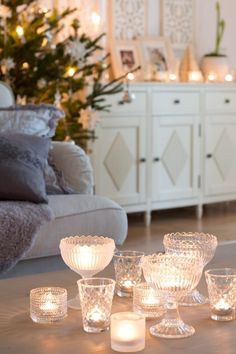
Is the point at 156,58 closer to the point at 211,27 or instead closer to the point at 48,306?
the point at 211,27

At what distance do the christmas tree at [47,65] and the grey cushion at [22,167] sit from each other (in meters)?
1.10

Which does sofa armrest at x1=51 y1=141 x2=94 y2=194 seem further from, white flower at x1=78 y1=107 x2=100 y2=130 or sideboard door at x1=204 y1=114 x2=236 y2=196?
sideboard door at x1=204 y1=114 x2=236 y2=196

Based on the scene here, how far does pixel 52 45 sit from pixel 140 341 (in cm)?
311

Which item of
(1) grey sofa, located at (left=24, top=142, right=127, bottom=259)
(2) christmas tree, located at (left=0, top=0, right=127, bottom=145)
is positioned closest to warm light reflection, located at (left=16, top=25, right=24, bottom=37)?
(2) christmas tree, located at (left=0, top=0, right=127, bottom=145)

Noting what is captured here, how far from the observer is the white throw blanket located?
2619 millimetres

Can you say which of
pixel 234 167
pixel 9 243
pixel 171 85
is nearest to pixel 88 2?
pixel 171 85

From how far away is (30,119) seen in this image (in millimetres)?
3275

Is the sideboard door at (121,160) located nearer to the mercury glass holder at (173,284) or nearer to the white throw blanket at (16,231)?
the white throw blanket at (16,231)

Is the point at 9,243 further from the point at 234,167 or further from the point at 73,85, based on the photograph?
the point at 234,167

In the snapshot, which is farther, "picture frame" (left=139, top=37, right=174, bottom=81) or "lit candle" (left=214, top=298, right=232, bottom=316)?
"picture frame" (left=139, top=37, right=174, bottom=81)

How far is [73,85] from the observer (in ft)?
14.2

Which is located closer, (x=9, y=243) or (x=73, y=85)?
(x=9, y=243)

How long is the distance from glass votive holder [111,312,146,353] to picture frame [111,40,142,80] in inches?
151

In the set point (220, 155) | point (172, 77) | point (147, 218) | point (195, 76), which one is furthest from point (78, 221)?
point (195, 76)
